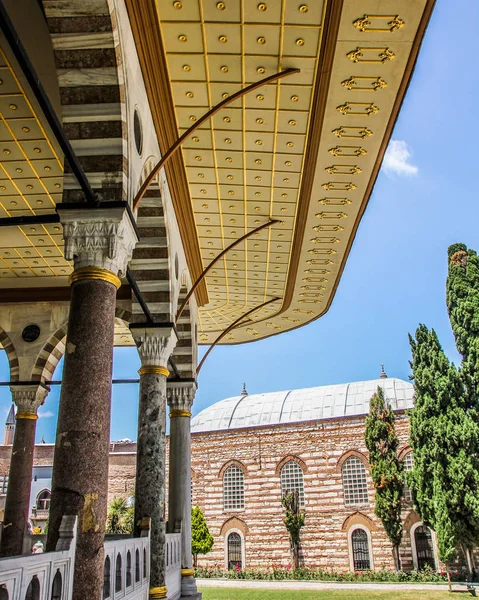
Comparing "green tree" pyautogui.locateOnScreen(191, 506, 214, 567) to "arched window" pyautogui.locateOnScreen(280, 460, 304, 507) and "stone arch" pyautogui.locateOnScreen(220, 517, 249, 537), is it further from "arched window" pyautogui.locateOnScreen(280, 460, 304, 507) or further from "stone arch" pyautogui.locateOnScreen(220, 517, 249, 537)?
"arched window" pyautogui.locateOnScreen(280, 460, 304, 507)

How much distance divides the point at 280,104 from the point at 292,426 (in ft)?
70.6

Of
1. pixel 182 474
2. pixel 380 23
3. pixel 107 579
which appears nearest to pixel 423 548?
pixel 182 474

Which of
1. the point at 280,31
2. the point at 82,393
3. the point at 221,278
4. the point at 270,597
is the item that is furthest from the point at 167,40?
the point at 270,597

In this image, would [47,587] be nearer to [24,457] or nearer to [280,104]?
[280,104]

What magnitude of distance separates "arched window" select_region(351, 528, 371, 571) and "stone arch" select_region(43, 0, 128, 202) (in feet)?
74.8

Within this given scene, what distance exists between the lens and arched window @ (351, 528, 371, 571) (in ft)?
77.7

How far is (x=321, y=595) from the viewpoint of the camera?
1872 cm

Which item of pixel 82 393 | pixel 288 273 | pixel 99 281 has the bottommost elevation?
pixel 82 393

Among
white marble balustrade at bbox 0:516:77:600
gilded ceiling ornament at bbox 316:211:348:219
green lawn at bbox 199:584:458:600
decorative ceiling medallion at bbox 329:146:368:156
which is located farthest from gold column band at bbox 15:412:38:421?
green lawn at bbox 199:584:458:600

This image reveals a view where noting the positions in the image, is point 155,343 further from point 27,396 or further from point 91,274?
point 27,396

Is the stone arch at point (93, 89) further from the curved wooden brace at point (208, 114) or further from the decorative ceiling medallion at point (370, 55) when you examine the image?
the decorative ceiling medallion at point (370, 55)

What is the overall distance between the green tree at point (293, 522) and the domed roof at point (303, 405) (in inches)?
155

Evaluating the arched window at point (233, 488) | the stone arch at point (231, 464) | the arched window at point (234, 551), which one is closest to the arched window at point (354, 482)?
the stone arch at point (231, 464)

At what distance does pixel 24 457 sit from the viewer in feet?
34.6
